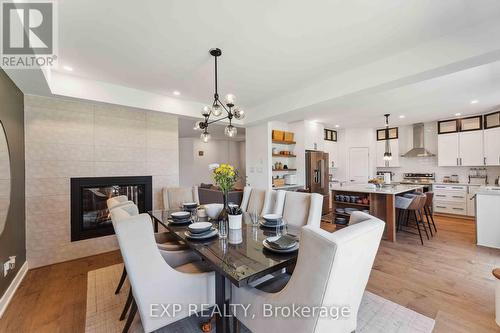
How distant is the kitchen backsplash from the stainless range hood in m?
0.34

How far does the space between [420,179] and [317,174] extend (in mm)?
3266

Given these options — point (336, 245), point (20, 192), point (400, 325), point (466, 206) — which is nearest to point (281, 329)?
point (336, 245)

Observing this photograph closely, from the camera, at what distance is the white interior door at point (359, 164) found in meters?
Answer: 7.06

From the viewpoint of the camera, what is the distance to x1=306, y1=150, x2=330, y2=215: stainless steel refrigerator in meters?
5.53

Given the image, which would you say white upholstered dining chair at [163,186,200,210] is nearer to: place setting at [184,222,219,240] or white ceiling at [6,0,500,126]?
white ceiling at [6,0,500,126]

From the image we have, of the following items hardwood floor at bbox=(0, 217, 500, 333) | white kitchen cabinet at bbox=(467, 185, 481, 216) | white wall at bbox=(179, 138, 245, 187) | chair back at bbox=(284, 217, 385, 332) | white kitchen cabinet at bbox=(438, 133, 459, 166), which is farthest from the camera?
white wall at bbox=(179, 138, 245, 187)

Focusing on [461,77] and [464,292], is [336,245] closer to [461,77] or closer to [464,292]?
[464,292]

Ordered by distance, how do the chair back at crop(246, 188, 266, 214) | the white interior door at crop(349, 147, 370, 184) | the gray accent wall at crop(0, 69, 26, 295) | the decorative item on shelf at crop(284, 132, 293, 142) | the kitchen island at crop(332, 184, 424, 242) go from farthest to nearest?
1. the white interior door at crop(349, 147, 370, 184)
2. the decorative item on shelf at crop(284, 132, 293, 142)
3. the kitchen island at crop(332, 184, 424, 242)
4. the chair back at crop(246, 188, 266, 214)
5. the gray accent wall at crop(0, 69, 26, 295)

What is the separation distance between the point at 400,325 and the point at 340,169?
19.9 feet

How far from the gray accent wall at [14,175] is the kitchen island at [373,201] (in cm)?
487

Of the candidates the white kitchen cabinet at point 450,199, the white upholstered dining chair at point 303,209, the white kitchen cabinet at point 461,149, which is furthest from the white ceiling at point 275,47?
the white kitchen cabinet at point 450,199

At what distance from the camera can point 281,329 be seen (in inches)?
46.0

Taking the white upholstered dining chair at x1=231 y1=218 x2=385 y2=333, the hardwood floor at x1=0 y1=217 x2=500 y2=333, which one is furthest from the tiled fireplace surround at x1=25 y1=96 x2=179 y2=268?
the white upholstered dining chair at x1=231 y1=218 x2=385 y2=333

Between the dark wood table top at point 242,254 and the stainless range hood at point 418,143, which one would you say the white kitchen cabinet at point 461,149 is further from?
the dark wood table top at point 242,254
